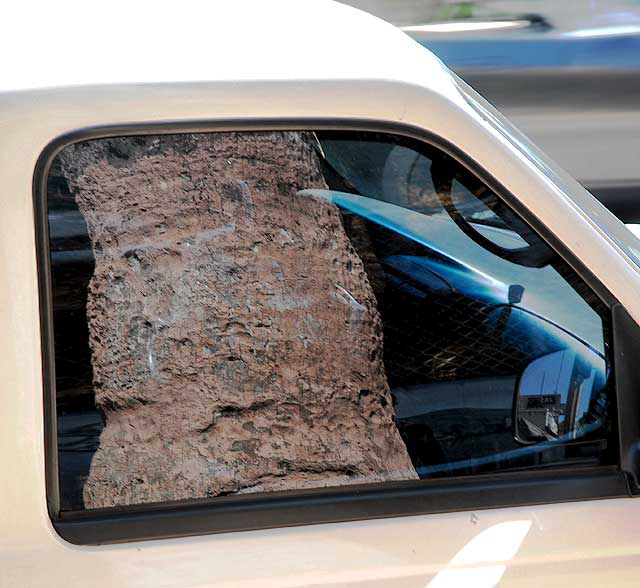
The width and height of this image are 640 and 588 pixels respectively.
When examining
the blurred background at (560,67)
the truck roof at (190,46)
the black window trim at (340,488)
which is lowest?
the black window trim at (340,488)

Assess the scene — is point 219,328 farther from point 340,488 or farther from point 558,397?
point 558,397

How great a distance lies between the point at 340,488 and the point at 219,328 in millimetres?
310

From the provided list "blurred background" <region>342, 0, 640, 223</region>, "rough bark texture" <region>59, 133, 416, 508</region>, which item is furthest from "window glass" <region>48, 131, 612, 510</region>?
"blurred background" <region>342, 0, 640, 223</region>

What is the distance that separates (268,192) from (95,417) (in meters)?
0.43

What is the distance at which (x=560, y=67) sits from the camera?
521cm

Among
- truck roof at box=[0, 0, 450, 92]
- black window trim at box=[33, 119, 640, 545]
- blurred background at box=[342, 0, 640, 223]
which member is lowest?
black window trim at box=[33, 119, 640, 545]

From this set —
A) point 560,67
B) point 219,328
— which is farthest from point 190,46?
point 560,67

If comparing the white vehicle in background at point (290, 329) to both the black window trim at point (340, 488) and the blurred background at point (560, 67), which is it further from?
the blurred background at point (560, 67)

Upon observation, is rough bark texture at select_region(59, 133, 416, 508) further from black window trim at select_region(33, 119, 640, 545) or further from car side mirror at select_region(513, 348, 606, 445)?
car side mirror at select_region(513, 348, 606, 445)

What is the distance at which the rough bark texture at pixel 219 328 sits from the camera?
4.74 ft

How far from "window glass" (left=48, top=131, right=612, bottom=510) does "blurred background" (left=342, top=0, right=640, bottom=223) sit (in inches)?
149

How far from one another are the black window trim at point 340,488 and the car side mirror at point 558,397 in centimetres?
6

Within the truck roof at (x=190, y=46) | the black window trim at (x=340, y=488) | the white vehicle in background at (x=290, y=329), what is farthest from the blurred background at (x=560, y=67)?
the black window trim at (x=340, y=488)

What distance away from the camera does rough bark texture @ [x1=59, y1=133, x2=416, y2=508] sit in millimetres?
1444
